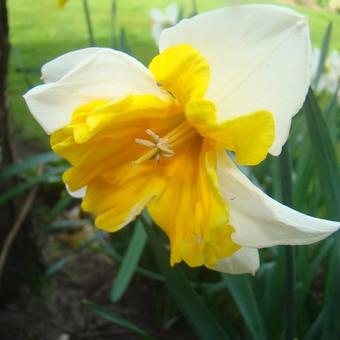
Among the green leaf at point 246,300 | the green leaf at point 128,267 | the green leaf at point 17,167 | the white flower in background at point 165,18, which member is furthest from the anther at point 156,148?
the white flower in background at point 165,18

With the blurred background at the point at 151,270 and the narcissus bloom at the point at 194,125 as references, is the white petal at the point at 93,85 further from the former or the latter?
the blurred background at the point at 151,270

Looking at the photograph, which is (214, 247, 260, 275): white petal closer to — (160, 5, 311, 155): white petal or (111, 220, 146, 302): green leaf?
(160, 5, 311, 155): white petal

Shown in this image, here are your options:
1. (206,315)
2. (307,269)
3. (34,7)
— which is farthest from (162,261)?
(34,7)

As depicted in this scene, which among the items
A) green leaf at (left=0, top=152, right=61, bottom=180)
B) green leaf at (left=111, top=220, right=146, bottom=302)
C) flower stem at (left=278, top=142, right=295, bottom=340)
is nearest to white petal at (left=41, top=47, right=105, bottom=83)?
flower stem at (left=278, top=142, right=295, bottom=340)

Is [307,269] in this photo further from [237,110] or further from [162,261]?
[237,110]

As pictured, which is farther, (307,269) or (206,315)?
(307,269)

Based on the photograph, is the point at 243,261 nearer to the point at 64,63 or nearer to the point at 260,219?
the point at 260,219
